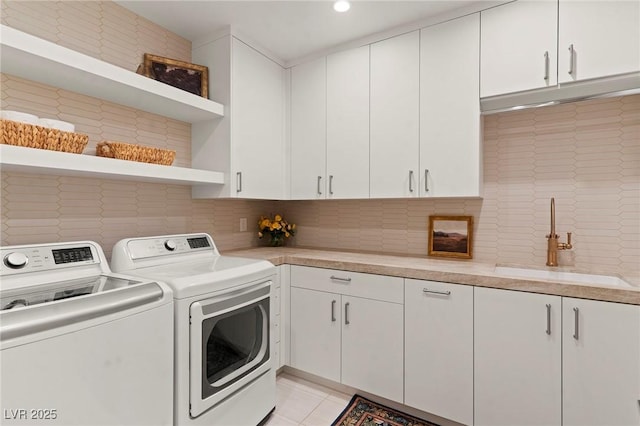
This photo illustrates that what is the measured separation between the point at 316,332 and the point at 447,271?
3.24 ft

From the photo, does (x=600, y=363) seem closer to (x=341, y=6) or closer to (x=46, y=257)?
(x=341, y=6)

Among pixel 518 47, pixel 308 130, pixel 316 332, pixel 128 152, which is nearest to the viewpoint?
pixel 128 152

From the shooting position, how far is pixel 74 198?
1.81 metres

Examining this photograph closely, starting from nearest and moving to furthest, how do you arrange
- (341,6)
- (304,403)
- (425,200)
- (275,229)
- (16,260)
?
1. (16,260)
2. (341,6)
3. (304,403)
4. (425,200)
5. (275,229)

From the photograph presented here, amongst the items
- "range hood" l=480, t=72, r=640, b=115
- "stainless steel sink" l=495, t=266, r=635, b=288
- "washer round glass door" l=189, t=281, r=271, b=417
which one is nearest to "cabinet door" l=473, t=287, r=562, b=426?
"stainless steel sink" l=495, t=266, r=635, b=288

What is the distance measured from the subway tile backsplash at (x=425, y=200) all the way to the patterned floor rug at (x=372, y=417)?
43.0 inches

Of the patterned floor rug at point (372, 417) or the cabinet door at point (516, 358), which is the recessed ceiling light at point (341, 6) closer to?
the cabinet door at point (516, 358)

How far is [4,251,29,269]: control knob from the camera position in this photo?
1.40 metres

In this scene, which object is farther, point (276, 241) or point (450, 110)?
point (276, 241)

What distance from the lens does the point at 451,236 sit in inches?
93.9

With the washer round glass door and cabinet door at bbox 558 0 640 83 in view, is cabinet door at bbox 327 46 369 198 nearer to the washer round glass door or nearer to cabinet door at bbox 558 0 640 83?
the washer round glass door

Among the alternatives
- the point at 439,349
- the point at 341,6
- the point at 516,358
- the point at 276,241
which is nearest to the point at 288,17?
the point at 341,6

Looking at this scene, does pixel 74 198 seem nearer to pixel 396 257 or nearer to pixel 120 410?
pixel 120 410

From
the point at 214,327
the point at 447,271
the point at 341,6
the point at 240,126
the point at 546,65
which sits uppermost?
the point at 341,6
